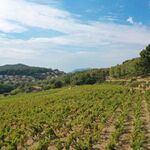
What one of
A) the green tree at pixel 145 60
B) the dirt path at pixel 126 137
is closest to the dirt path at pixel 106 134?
the dirt path at pixel 126 137

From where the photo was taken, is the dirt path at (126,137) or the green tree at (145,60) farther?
the green tree at (145,60)

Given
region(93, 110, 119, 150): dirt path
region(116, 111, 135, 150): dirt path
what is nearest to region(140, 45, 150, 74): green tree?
region(93, 110, 119, 150): dirt path

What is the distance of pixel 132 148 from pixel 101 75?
83.6m

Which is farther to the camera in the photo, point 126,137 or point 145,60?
point 145,60

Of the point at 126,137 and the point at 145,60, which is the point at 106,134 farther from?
the point at 145,60

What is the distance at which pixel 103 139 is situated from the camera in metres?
21.1

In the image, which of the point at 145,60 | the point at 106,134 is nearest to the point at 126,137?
the point at 106,134

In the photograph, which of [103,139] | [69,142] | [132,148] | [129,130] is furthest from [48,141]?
[129,130]

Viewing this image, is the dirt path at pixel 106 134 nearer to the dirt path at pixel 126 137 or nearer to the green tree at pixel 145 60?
the dirt path at pixel 126 137

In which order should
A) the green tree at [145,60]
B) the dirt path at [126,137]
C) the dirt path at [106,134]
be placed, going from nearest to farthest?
1. the dirt path at [126,137]
2. the dirt path at [106,134]
3. the green tree at [145,60]

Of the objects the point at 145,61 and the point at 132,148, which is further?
the point at 145,61

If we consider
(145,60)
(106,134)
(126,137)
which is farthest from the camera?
(145,60)

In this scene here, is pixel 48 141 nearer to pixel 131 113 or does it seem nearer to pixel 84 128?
pixel 84 128

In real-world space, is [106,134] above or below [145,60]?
below
